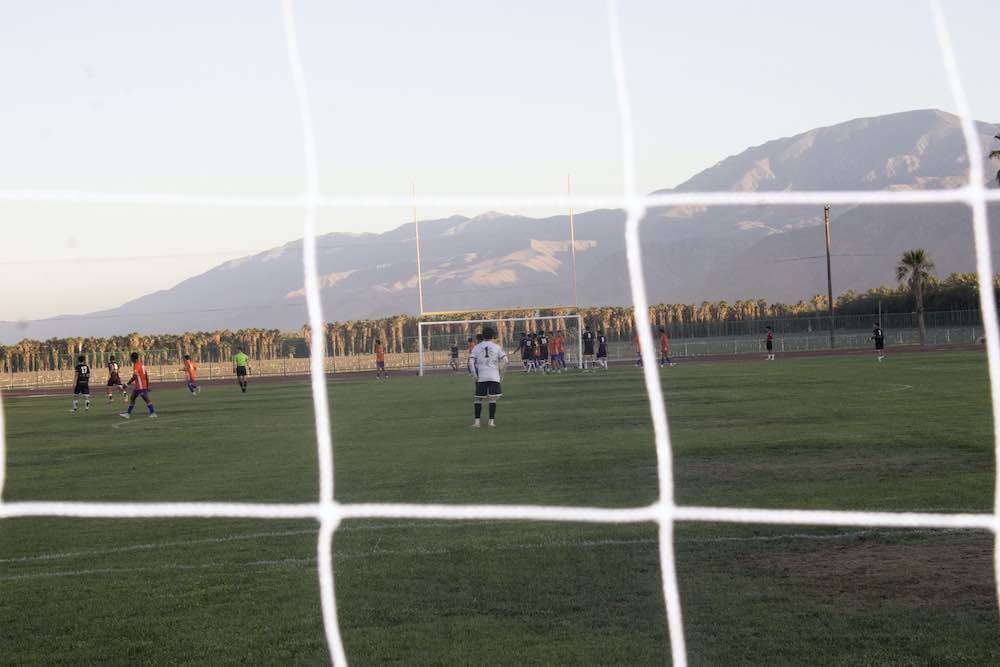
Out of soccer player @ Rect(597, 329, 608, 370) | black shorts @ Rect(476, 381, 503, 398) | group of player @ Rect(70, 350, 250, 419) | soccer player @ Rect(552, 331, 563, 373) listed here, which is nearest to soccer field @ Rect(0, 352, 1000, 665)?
black shorts @ Rect(476, 381, 503, 398)

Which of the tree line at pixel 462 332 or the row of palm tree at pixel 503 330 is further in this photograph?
the tree line at pixel 462 332

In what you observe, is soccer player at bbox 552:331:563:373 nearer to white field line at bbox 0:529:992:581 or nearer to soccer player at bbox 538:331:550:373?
soccer player at bbox 538:331:550:373

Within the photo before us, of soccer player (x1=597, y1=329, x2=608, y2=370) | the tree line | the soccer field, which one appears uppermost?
the tree line

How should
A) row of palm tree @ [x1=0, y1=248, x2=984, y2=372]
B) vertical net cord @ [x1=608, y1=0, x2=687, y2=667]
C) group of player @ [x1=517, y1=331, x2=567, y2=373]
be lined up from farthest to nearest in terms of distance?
row of palm tree @ [x1=0, y1=248, x2=984, y2=372]
group of player @ [x1=517, y1=331, x2=567, y2=373]
vertical net cord @ [x1=608, y1=0, x2=687, y2=667]

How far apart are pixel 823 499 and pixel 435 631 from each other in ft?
16.7

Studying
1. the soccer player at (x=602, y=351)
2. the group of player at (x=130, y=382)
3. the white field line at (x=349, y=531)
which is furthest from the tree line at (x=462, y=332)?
the white field line at (x=349, y=531)

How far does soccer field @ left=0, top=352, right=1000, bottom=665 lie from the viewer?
21.7ft

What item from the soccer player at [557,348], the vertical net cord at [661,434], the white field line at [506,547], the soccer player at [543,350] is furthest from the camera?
the soccer player at [557,348]

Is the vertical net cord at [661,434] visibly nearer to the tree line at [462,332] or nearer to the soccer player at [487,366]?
the soccer player at [487,366]

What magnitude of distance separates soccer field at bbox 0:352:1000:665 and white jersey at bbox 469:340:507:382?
50.4 inches

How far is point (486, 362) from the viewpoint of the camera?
20.7 metres

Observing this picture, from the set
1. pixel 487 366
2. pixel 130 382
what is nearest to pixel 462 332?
pixel 130 382

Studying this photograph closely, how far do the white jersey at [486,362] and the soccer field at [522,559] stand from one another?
128cm

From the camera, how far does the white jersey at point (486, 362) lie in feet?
67.8
